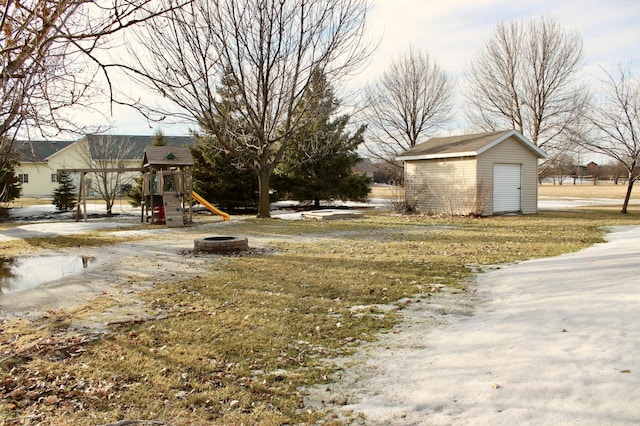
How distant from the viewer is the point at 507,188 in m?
20.4

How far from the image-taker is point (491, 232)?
44.0 feet

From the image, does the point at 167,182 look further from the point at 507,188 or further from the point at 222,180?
the point at 507,188

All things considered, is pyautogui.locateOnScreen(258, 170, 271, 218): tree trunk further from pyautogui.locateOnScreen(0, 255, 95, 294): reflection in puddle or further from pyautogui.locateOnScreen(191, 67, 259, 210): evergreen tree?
pyautogui.locateOnScreen(0, 255, 95, 294): reflection in puddle

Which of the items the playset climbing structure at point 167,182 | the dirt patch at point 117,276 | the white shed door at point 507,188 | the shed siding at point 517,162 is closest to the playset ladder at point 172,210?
the playset climbing structure at point 167,182

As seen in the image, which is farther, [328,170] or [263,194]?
[328,170]

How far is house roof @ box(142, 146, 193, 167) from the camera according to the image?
1923 cm

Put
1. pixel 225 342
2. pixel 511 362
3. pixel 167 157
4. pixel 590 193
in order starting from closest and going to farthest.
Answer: pixel 511 362 < pixel 225 342 < pixel 167 157 < pixel 590 193

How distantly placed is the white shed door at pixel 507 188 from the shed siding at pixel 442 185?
1.25 metres

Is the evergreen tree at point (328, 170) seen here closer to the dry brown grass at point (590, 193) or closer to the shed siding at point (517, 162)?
the shed siding at point (517, 162)

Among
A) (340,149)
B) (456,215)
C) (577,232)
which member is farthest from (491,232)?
(340,149)

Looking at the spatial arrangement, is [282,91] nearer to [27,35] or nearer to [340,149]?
[340,149]

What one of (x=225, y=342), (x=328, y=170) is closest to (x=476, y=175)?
(x=328, y=170)

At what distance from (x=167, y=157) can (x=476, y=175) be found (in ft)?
41.2

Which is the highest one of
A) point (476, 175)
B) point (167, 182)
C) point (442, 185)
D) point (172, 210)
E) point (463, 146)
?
point (463, 146)
